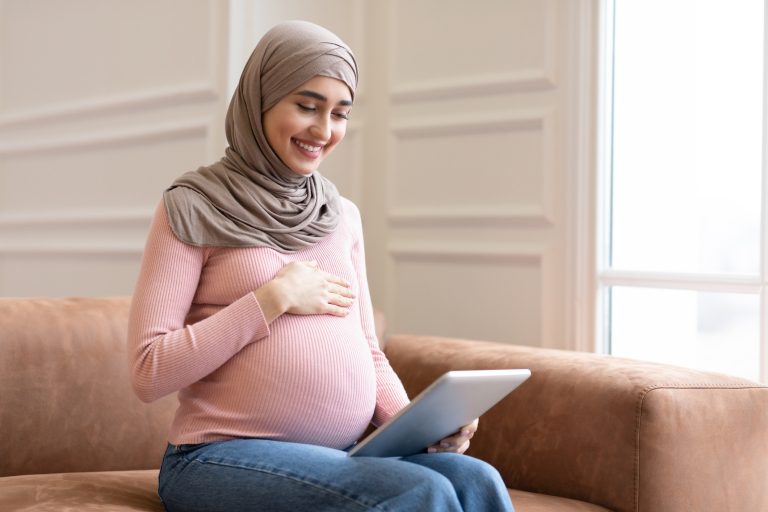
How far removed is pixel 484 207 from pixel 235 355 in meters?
1.25

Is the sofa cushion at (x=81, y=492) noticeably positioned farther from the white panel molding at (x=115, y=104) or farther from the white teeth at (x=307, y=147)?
the white panel molding at (x=115, y=104)

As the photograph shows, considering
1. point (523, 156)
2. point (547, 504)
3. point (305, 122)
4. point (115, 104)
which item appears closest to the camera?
point (305, 122)

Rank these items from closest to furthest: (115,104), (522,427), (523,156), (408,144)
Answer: (522,427)
(523,156)
(408,144)
(115,104)

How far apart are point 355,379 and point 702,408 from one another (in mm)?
670

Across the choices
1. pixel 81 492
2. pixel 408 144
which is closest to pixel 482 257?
pixel 408 144

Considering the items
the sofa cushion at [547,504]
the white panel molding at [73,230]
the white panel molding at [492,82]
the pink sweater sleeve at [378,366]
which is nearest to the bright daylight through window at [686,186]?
the white panel molding at [492,82]

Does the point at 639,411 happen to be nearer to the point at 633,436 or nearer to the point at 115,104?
the point at 633,436

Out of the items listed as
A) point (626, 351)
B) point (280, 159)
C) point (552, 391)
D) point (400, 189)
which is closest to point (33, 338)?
point (280, 159)

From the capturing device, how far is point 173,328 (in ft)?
5.06

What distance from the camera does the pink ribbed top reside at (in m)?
1.52

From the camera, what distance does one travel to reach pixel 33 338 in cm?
197

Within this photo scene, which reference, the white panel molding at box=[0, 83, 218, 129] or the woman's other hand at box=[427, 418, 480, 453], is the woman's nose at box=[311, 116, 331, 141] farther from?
the white panel molding at box=[0, 83, 218, 129]

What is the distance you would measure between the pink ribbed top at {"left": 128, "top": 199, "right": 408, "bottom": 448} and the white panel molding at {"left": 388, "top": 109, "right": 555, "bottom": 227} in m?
1.04

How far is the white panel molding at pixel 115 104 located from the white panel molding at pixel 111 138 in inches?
2.6
